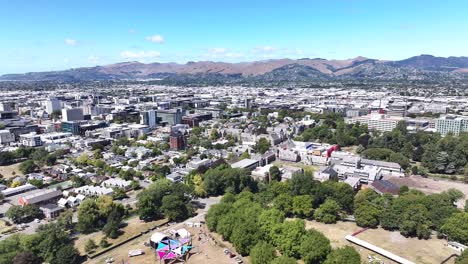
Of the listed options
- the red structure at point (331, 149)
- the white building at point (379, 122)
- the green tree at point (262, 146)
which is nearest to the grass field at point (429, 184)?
the red structure at point (331, 149)

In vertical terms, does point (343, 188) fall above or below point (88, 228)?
above

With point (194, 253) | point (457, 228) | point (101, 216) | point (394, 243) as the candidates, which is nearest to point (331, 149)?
point (394, 243)

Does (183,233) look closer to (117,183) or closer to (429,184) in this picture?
(117,183)

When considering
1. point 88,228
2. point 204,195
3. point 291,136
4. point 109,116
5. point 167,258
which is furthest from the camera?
point 109,116

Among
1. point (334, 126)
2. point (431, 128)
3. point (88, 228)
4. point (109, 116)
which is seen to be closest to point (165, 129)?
point (109, 116)

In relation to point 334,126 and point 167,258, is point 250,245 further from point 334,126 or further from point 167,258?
point 334,126

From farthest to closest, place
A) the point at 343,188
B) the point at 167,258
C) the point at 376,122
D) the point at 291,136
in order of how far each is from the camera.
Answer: the point at 376,122, the point at 291,136, the point at 343,188, the point at 167,258

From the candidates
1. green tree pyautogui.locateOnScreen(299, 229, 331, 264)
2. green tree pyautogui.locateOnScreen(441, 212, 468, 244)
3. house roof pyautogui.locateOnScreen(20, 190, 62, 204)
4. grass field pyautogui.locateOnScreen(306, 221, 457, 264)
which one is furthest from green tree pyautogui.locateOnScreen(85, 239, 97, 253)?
green tree pyautogui.locateOnScreen(441, 212, 468, 244)
